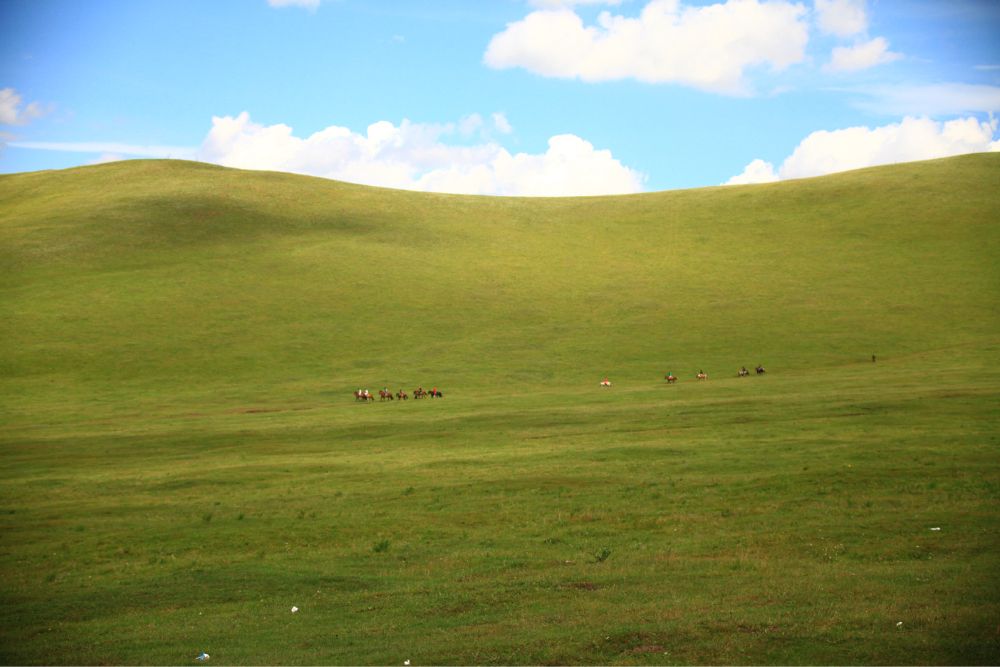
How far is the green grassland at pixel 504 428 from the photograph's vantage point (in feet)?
53.6

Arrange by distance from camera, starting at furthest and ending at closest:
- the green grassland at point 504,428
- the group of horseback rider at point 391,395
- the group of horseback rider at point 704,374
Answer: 1. the group of horseback rider at point 704,374
2. the group of horseback rider at point 391,395
3. the green grassland at point 504,428

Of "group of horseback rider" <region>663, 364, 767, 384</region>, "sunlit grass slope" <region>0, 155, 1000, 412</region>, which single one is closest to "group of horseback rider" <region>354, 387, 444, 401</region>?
"sunlit grass slope" <region>0, 155, 1000, 412</region>

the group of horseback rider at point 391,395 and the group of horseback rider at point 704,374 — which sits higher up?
the group of horseback rider at point 391,395

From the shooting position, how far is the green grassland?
1633 cm

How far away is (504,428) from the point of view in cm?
4097

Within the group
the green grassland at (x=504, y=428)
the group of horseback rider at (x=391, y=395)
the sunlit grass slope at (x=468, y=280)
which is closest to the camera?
the green grassland at (x=504, y=428)

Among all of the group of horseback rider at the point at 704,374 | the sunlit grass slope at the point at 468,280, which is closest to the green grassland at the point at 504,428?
the sunlit grass slope at the point at 468,280

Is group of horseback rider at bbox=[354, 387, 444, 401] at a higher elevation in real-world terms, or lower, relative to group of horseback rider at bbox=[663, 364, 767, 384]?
higher

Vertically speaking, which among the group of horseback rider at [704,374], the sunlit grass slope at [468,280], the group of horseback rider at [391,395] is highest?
the sunlit grass slope at [468,280]

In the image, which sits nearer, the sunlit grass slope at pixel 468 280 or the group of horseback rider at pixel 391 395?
the group of horseback rider at pixel 391 395

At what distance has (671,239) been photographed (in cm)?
9612

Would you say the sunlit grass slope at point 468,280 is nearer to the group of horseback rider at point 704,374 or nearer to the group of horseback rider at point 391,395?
the group of horseback rider at point 704,374

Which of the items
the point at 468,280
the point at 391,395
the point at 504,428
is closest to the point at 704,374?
the point at 391,395

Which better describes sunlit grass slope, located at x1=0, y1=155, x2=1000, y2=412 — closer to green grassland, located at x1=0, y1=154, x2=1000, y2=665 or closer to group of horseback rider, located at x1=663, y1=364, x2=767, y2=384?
green grassland, located at x1=0, y1=154, x2=1000, y2=665
